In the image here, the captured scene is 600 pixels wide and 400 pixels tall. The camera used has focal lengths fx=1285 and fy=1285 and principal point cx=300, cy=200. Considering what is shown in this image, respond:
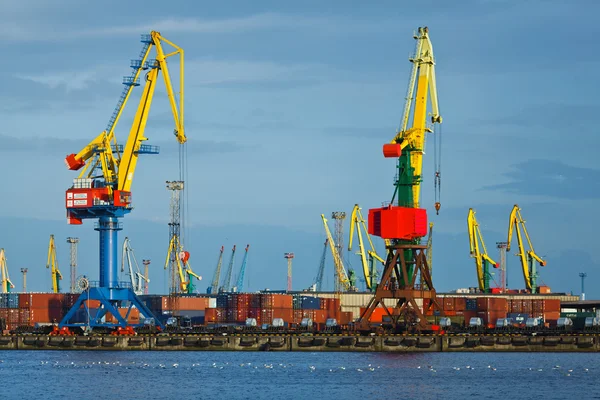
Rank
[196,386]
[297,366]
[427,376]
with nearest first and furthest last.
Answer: [196,386]
[427,376]
[297,366]

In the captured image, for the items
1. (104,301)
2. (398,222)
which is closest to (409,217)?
(398,222)

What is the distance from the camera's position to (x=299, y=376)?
96688mm

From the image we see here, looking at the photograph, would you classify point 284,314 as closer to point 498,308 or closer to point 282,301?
point 282,301

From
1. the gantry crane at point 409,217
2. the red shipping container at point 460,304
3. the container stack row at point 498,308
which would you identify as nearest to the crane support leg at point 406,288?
the gantry crane at point 409,217

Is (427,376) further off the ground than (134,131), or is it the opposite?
(134,131)

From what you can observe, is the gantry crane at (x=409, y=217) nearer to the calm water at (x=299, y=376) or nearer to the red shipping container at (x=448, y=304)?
the calm water at (x=299, y=376)

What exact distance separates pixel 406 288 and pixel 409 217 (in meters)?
7.38

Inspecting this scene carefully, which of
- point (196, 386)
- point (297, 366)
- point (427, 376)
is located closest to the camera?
point (196, 386)

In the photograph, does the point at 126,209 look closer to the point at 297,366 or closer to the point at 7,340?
the point at 7,340

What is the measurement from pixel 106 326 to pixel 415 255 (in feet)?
110

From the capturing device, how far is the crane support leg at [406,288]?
12600cm

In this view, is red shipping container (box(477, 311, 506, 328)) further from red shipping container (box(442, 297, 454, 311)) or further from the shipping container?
red shipping container (box(442, 297, 454, 311))

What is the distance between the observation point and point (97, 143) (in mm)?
134375

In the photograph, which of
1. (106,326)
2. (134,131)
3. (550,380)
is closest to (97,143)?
(134,131)
